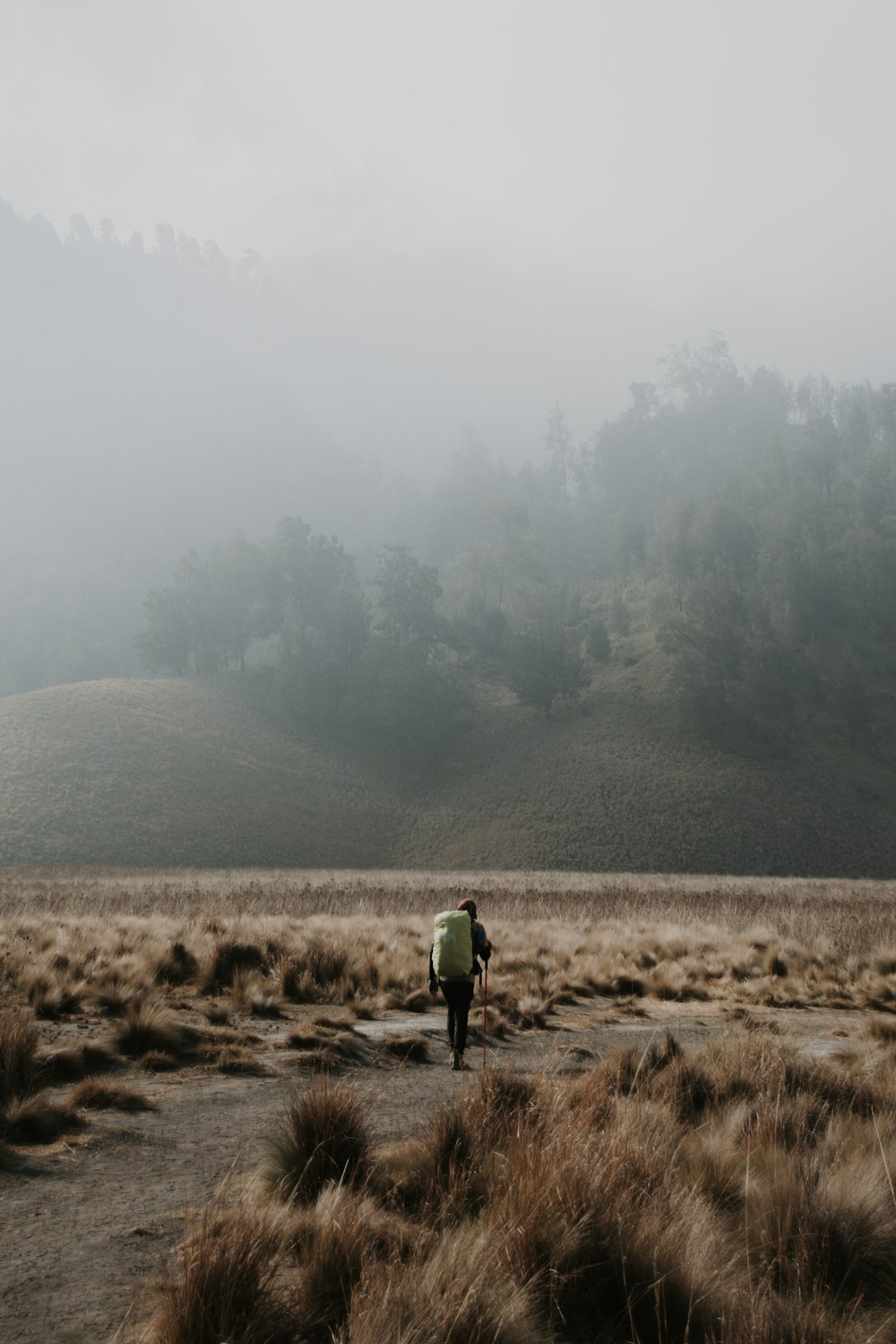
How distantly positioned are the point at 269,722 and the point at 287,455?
129m

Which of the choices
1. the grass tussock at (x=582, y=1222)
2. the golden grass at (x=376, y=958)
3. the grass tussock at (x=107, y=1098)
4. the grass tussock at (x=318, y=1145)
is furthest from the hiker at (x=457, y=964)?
the grass tussock at (x=318, y=1145)

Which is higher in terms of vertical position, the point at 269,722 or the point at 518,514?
the point at 518,514

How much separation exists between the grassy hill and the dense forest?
5.03 metres

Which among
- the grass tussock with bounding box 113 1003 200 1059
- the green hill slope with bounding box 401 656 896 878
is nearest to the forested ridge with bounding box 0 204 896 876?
the green hill slope with bounding box 401 656 896 878

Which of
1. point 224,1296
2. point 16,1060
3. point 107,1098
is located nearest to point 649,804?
point 107,1098

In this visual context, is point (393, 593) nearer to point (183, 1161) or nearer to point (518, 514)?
point (518, 514)

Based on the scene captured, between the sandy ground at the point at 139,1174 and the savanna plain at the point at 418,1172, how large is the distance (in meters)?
0.02

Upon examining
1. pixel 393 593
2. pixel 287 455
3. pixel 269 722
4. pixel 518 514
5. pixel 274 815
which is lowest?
pixel 274 815

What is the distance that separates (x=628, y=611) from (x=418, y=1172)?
9607 centimetres

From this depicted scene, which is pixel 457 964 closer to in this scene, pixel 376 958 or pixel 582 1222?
pixel 582 1222

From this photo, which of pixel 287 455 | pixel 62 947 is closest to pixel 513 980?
pixel 62 947

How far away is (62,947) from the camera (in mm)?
13266

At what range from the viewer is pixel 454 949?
884 cm

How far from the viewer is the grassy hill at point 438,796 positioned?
62.7 meters
